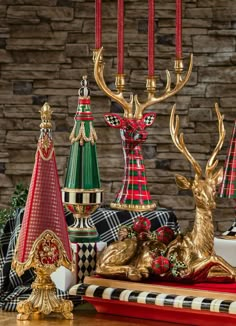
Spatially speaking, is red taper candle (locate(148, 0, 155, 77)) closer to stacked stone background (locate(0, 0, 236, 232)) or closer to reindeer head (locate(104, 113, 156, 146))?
reindeer head (locate(104, 113, 156, 146))

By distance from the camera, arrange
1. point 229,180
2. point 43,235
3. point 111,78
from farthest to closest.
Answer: point 111,78 < point 229,180 < point 43,235

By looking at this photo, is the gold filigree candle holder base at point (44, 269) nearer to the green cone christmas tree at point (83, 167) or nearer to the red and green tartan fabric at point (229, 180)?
the green cone christmas tree at point (83, 167)

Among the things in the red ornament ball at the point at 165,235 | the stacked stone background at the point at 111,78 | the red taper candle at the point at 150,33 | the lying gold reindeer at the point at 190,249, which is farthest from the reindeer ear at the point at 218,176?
the stacked stone background at the point at 111,78

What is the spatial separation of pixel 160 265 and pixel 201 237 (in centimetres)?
9

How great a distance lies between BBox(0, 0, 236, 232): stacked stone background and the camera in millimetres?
3857

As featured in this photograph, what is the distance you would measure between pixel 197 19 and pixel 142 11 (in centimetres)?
22

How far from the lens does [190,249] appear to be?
1.75 m

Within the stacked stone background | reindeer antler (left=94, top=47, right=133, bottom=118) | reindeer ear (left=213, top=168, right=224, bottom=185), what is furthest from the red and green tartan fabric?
the stacked stone background

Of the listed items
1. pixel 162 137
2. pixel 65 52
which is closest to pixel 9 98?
pixel 65 52

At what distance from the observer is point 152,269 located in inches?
68.6

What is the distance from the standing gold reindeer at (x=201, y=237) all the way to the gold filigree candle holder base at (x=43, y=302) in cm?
21

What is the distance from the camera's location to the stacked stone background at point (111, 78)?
152 inches

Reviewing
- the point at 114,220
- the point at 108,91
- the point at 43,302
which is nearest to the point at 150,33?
the point at 108,91

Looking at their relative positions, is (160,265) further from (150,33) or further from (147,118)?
(150,33)
